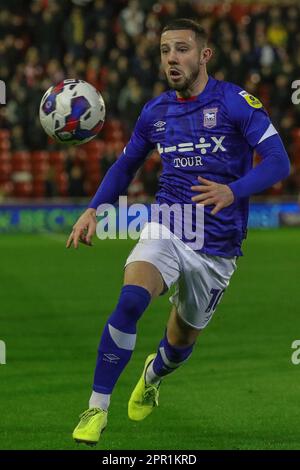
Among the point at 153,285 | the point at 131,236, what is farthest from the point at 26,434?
the point at 131,236

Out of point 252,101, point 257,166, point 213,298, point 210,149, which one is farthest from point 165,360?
point 252,101

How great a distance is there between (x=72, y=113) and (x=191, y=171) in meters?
1.17

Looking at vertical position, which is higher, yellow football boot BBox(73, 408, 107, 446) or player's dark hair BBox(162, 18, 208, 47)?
player's dark hair BBox(162, 18, 208, 47)

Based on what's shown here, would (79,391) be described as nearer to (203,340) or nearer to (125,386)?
(125,386)

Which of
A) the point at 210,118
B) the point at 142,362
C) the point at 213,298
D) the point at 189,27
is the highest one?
the point at 189,27

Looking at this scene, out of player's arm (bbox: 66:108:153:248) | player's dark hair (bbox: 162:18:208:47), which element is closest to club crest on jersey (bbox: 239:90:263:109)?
player's dark hair (bbox: 162:18:208:47)

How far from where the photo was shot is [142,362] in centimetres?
923

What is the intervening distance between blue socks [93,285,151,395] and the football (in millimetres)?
1740

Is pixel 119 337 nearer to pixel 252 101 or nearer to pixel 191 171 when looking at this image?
pixel 191 171

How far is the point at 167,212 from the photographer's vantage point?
669cm

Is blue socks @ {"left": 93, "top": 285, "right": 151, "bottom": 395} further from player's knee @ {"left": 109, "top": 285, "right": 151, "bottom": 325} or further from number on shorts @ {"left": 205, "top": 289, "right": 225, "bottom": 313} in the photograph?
number on shorts @ {"left": 205, "top": 289, "right": 225, "bottom": 313}

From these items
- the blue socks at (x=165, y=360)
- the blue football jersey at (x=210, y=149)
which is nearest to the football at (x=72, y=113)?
the blue football jersey at (x=210, y=149)

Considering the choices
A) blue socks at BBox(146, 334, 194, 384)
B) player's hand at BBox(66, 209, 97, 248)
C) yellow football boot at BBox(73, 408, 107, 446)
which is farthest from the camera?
blue socks at BBox(146, 334, 194, 384)

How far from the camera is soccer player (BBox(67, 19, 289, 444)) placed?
6.29 meters
